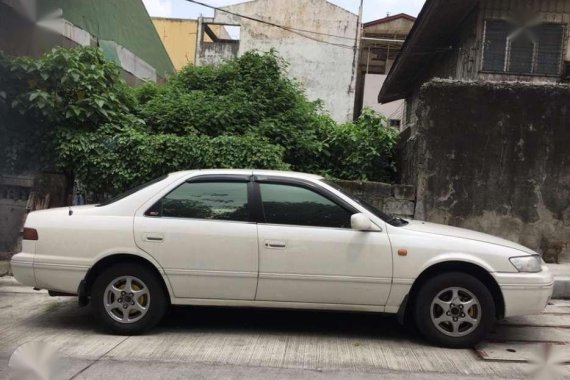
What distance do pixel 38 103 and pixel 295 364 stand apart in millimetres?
5634

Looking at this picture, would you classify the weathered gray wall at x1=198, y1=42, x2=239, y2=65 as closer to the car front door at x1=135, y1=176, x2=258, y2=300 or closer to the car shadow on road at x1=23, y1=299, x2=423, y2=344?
the car shadow on road at x1=23, y1=299, x2=423, y2=344

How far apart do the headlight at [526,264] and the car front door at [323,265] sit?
1.09 m

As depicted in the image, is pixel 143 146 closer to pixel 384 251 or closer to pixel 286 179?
pixel 286 179

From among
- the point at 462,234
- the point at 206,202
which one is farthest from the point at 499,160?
the point at 206,202

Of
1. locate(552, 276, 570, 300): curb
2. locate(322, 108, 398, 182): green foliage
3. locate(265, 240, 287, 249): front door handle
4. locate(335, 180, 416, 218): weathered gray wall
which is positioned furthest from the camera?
locate(322, 108, 398, 182): green foliage

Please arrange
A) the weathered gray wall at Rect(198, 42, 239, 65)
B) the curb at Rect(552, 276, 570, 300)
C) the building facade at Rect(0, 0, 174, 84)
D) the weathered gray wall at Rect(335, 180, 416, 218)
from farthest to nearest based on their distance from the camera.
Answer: the weathered gray wall at Rect(198, 42, 239, 65), the weathered gray wall at Rect(335, 180, 416, 218), the curb at Rect(552, 276, 570, 300), the building facade at Rect(0, 0, 174, 84)

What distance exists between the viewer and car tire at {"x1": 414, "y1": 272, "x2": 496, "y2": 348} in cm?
468

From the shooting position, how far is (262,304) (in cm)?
487

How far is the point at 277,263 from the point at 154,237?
1114 millimetres

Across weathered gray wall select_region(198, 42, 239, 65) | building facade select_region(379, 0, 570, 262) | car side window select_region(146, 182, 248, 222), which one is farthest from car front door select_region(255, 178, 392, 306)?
weathered gray wall select_region(198, 42, 239, 65)

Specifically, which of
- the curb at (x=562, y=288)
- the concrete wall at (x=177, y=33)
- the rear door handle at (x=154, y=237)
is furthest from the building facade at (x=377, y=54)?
the rear door handle at (x=154, y=237)

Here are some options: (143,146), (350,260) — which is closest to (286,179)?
(350,260)

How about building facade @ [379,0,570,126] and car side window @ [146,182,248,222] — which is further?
building facade @ [379,0,570,126]

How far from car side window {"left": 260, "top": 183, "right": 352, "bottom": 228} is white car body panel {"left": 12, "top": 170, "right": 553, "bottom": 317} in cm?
9
